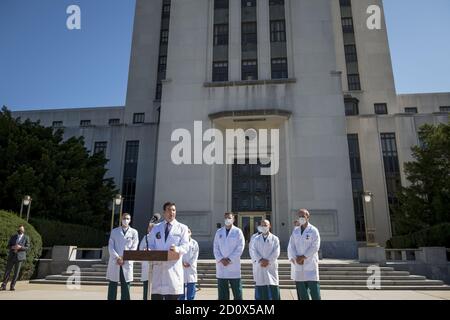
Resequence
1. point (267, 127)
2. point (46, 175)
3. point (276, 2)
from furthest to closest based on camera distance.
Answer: point (276, 2) < point (267, 127) < point (46, 175)

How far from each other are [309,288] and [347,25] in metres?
42.1

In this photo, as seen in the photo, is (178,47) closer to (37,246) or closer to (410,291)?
(37,246)

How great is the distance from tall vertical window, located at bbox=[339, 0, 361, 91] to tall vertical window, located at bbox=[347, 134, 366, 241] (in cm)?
961

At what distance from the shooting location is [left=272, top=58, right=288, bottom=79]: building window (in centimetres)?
Answer: 2975

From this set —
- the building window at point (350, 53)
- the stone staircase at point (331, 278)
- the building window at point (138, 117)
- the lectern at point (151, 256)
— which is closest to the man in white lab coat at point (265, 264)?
the lectern at point (151, 256)

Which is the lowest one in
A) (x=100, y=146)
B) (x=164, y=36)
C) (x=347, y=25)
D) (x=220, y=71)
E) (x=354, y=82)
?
(x=100, y=146)

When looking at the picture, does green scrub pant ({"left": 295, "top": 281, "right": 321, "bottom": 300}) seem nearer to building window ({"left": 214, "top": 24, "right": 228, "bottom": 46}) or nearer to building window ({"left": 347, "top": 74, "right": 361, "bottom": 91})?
building window ({"left": 214, "top": 24, "right": 228, "bottom": 46})

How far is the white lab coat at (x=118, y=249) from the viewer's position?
8.06 meters

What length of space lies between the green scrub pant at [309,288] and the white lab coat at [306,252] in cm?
11

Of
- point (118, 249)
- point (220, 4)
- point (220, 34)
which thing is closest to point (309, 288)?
point (118, 249)

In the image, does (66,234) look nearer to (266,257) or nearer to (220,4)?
(266,257)

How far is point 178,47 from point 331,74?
1400 cm

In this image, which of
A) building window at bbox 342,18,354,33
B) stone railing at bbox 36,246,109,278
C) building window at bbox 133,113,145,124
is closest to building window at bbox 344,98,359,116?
building window at bbox 342,18,354,33

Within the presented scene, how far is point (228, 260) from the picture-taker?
26.7ft
